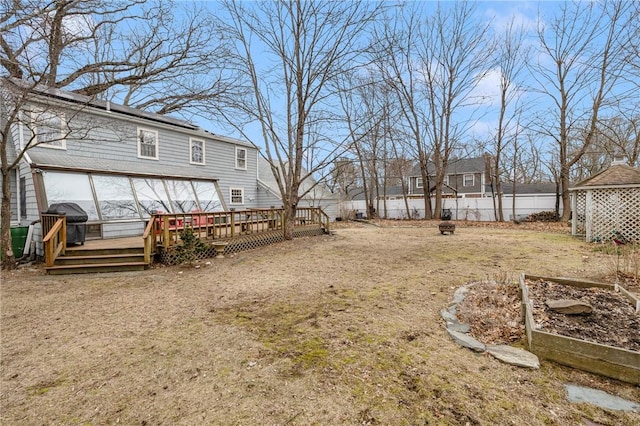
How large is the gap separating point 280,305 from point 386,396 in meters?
2.35

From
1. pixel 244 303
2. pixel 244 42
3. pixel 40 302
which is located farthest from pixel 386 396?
pixel 244 42

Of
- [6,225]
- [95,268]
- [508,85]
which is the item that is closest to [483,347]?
[95,268]

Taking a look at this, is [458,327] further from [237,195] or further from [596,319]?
[237,195]

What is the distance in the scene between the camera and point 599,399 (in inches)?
86.4

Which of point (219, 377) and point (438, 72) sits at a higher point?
point (438, 72)

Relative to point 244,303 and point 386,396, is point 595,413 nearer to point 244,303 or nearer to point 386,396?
point 386,396

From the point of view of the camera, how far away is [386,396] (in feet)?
7.39

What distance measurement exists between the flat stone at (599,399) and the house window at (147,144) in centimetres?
1316

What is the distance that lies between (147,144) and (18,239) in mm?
5376

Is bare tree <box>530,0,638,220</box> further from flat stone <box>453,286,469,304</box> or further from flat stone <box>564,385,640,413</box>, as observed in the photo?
flat stone <box>564,385,640,413</box>

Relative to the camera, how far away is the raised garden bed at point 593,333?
2420 millimetres

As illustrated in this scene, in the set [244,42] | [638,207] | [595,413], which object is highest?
[244,42]

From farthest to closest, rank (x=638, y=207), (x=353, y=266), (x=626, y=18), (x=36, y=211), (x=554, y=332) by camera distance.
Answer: (x=626, y=18) → (x=638, y=207) → (x=36, y=211) → (x=353, y=266) → (x=554, y=332)

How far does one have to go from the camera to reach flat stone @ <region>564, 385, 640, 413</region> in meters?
2.11
